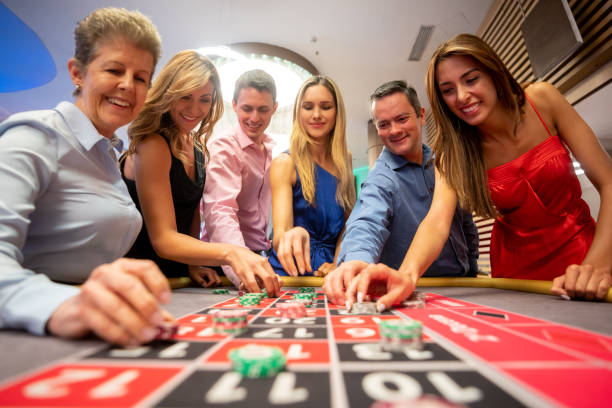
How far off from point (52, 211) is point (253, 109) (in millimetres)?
1739

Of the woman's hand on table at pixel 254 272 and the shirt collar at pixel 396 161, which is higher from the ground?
the shirt collar at pixel 396 161

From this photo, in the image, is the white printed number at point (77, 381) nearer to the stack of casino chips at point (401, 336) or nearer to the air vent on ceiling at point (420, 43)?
the stack of casino chips at point (401, 336)

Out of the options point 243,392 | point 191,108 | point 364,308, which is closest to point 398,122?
point 191,108

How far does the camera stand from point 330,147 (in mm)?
2658

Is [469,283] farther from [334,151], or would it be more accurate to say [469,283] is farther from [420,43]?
[420,43]

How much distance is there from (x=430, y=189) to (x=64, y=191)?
2.00m

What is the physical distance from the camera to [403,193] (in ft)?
7.14

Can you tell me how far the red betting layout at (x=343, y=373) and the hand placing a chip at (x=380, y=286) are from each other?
296 millimetres

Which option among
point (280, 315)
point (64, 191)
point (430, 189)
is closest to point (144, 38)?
point (64, 191)

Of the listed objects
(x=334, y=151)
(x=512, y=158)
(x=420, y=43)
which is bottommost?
(x=512, y=158)

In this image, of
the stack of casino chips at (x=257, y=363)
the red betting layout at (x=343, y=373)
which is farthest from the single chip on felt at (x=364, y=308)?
the stack of casino chips at (x=257, y=363)

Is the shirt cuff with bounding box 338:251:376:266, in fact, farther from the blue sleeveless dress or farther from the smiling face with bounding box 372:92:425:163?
the smiling face with bounding box 372:92:425:163

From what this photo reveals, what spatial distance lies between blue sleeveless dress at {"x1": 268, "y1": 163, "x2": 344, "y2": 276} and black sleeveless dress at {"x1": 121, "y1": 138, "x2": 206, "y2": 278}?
2.20ft

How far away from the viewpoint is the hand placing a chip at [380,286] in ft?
3.52
